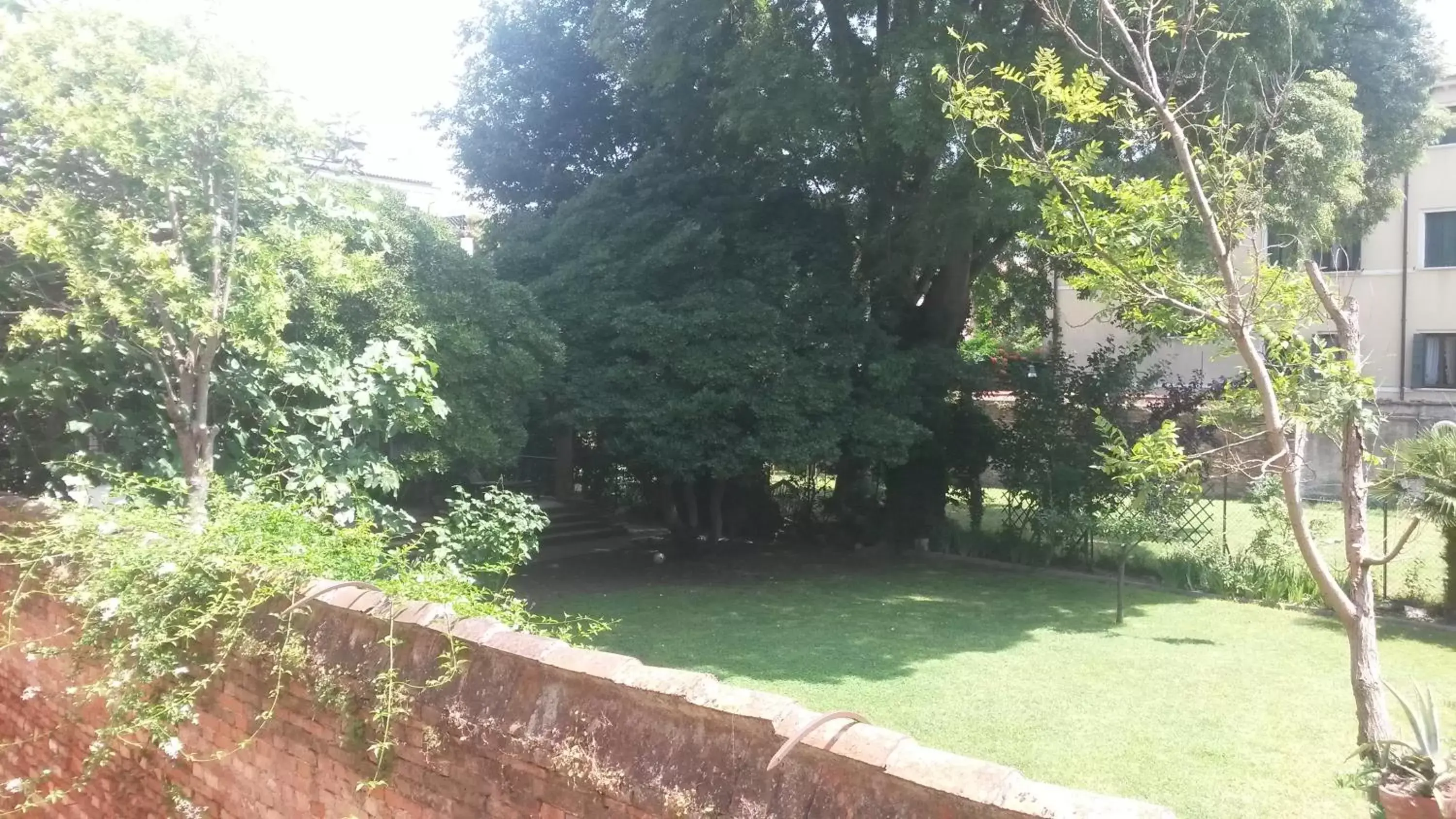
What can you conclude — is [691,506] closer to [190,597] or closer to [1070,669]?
[1070,669]

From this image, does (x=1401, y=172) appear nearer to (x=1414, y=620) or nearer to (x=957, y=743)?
(x=1414, y=620)

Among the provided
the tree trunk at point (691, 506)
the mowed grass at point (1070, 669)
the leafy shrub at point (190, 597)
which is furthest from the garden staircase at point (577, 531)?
the leafy shrub at point (190, 597)

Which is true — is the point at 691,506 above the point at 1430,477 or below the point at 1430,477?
below

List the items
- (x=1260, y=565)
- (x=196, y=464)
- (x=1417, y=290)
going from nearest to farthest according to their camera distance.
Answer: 1. (x=196, y=464)
2. (x=1260, y=565)
3. (x=1417, y=290)

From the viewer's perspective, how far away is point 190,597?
4.30m

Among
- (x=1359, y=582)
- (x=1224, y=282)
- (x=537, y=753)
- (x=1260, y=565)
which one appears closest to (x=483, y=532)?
(x=537, y=753)

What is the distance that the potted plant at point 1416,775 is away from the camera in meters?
3.01

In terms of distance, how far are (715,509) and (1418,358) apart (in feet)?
53.1

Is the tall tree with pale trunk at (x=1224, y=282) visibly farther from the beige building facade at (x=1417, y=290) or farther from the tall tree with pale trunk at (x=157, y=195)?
the beige building facade at (x=1417, y=290)

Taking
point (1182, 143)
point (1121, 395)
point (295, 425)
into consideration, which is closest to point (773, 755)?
point (1182, 143)

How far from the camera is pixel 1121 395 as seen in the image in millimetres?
13062

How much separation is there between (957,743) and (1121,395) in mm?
8096

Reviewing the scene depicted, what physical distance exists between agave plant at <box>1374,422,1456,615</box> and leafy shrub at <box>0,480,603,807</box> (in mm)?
8168

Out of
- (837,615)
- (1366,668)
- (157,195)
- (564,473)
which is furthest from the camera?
(564,473)
